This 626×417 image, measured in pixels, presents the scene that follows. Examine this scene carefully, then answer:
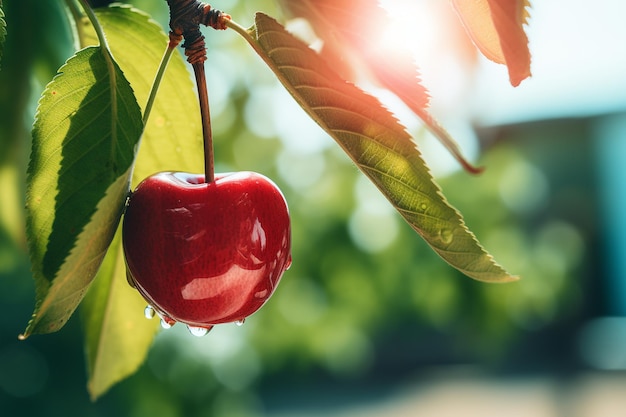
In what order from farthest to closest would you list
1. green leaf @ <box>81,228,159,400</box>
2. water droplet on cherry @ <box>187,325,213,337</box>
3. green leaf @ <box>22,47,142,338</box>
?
green leaf @ <box>81,228,159,400</box> → water droplet on cherry @ <box>187,325,213,337</box> → green leaf @ <box>22,47,142,338</box>

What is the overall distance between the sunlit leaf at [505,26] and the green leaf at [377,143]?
0.06 meters

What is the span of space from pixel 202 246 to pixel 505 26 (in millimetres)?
200

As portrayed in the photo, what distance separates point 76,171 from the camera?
1.19 ft

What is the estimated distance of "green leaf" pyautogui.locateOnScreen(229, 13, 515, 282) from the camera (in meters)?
0.36

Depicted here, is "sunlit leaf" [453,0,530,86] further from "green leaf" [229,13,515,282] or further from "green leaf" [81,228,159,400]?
"green leaf" [81,228,159,400]

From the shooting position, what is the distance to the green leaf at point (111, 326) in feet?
1.84

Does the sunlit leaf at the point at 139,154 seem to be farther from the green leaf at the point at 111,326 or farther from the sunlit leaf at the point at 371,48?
the sunlit leaf at the point at 371,48

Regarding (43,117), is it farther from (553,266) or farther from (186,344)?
(553,266)

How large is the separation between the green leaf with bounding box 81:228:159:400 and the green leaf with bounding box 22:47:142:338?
7.5 inches

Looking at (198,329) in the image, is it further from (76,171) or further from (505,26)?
(505,26)

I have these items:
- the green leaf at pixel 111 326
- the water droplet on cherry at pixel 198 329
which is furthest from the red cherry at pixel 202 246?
the green leaf at pixel 111 326

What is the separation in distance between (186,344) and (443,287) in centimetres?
246

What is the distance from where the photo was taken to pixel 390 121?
0.38 meters

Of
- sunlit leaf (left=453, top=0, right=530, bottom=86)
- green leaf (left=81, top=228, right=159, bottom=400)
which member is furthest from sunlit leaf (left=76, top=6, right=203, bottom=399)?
sunlit leaf (left=453, top=0, right=530, bottom=86)
